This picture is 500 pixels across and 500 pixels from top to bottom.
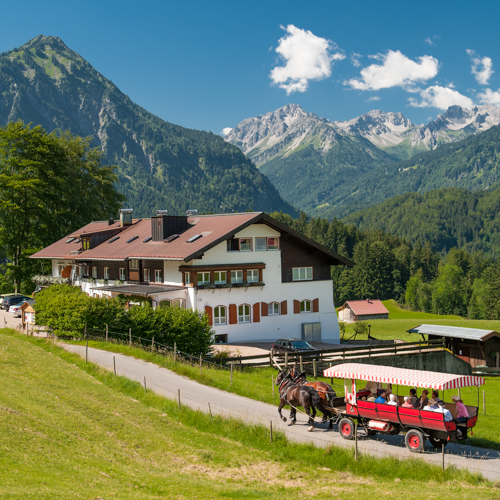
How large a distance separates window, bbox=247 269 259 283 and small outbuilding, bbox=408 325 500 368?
14.7m

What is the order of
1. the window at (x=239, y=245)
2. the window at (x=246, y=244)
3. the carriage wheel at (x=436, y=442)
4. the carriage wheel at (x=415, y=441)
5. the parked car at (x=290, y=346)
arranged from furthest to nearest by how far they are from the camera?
1. the window at (x=246, y=244)
2. the window at (x=239, y=245)
3. the parked car at (x=290, y=346)
4. the carriage wheel at (x=436, y=442)
5. the carriage wheel at (x=415, y=441)

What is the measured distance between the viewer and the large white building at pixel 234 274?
44375mm

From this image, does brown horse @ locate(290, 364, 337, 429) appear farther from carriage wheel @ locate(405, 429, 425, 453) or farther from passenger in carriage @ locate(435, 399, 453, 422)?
passenger in carriage @ locate(435, 399, 453, 422)

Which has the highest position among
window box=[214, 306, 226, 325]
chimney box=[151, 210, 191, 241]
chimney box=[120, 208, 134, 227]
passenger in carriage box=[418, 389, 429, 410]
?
chimney box=[120, 208, 134, 227]

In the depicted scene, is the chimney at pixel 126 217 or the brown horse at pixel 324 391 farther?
the chimney at pixel 126 217

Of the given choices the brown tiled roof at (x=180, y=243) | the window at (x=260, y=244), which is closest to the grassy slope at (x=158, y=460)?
the brown tiled roof at (x=180, y=243)

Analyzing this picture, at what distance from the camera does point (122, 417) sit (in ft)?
65.5

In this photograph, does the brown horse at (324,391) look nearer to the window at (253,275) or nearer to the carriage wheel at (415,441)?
the carriage wheel at (415,441)

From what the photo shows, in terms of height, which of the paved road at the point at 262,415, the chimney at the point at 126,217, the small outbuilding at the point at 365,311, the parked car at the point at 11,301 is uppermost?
the chimney at the point at 126,217

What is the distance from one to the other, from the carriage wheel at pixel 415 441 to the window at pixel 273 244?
104ft

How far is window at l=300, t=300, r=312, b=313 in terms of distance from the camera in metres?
49.4

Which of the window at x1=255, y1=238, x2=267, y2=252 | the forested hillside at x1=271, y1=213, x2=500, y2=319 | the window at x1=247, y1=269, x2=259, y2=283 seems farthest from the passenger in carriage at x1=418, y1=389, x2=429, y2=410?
the forested hillside at x1=271, y1=213, x2=500, y2=319

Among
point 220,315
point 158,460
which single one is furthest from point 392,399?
point 220,315

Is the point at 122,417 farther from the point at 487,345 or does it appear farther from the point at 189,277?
the point at 487,345
